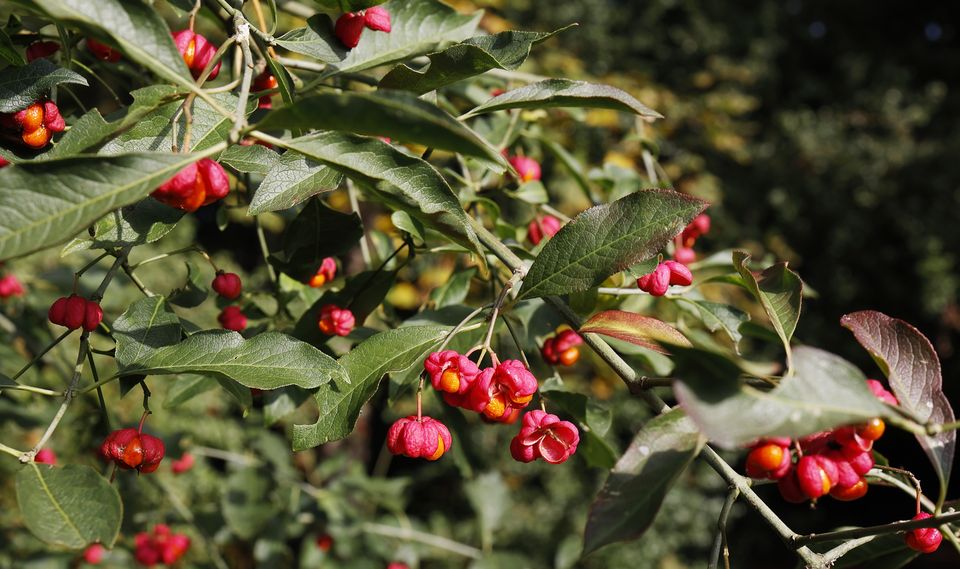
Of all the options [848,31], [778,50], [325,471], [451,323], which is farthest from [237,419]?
[848,31]

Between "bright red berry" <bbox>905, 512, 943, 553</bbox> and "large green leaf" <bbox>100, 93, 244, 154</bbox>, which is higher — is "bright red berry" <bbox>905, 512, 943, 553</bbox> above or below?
below

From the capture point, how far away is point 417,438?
0.88m

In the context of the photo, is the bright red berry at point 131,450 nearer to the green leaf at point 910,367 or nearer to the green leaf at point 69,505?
the green leaf at point 69,505

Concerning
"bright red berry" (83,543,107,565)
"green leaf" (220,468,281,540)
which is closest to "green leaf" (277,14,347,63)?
"green leaf" (220,468,281,540)

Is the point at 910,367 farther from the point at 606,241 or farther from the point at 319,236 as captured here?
the point at 319,236

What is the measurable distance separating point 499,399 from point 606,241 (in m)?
0.21

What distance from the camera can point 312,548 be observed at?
7.75 feet

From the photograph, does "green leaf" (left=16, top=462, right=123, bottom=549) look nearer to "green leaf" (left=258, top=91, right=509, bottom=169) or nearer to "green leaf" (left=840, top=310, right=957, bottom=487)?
"green leaf" (left=258, top=91, right=509, bottom=169)

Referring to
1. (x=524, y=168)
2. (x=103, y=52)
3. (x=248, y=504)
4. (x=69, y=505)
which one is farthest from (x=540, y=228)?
(x=248, y=504)

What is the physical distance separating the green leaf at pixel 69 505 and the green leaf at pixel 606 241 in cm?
46

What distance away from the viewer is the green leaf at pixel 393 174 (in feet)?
2.28

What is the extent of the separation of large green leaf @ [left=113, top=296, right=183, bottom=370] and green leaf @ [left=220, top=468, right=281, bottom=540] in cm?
139

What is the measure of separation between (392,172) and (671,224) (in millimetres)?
297

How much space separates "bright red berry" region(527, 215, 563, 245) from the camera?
1.34 meters
